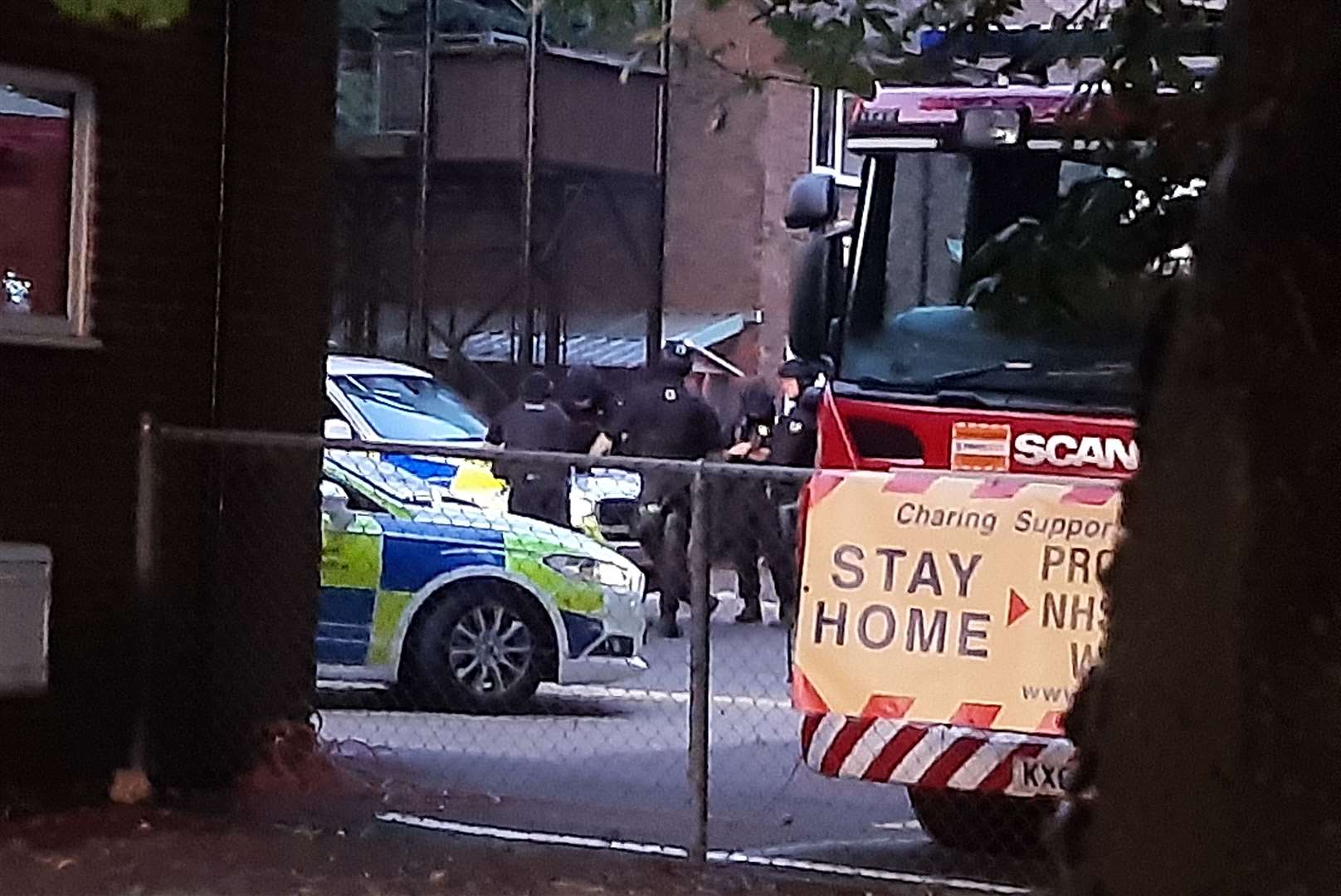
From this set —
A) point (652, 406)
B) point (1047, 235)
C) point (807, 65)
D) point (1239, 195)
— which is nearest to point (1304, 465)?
point (1239, 195)

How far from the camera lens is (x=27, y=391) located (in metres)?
8.76

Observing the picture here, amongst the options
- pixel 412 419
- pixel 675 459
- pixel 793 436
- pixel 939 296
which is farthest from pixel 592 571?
pixel 793 436

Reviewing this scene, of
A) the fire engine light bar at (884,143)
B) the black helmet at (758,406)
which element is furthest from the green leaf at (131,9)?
the black helmet at (758,406)

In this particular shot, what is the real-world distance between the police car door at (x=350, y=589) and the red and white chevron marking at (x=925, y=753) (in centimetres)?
413

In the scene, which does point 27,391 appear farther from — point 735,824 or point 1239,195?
point 1239,195

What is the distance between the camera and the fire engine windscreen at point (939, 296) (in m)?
8.47

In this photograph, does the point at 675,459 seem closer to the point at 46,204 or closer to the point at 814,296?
the point at 814,296

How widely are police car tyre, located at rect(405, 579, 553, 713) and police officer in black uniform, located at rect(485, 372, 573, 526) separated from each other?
420 centimetres

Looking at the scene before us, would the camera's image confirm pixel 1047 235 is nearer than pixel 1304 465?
No

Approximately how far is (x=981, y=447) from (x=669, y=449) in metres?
8.30

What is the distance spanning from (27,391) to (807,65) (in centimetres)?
341

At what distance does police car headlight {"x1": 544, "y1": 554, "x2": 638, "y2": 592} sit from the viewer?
40.6 ft

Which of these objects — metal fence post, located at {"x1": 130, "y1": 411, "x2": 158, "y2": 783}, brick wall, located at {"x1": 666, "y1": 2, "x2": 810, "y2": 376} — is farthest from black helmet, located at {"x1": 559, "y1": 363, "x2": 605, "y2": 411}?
metal fence post, located at {"x1": 130, "y1": 411, "x2": 158, "y2": 783}

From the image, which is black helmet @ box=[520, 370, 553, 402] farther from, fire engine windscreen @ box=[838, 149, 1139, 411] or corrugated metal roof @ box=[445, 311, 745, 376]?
fire engine windscreen @ box=[838, 149, 1139, 411]
